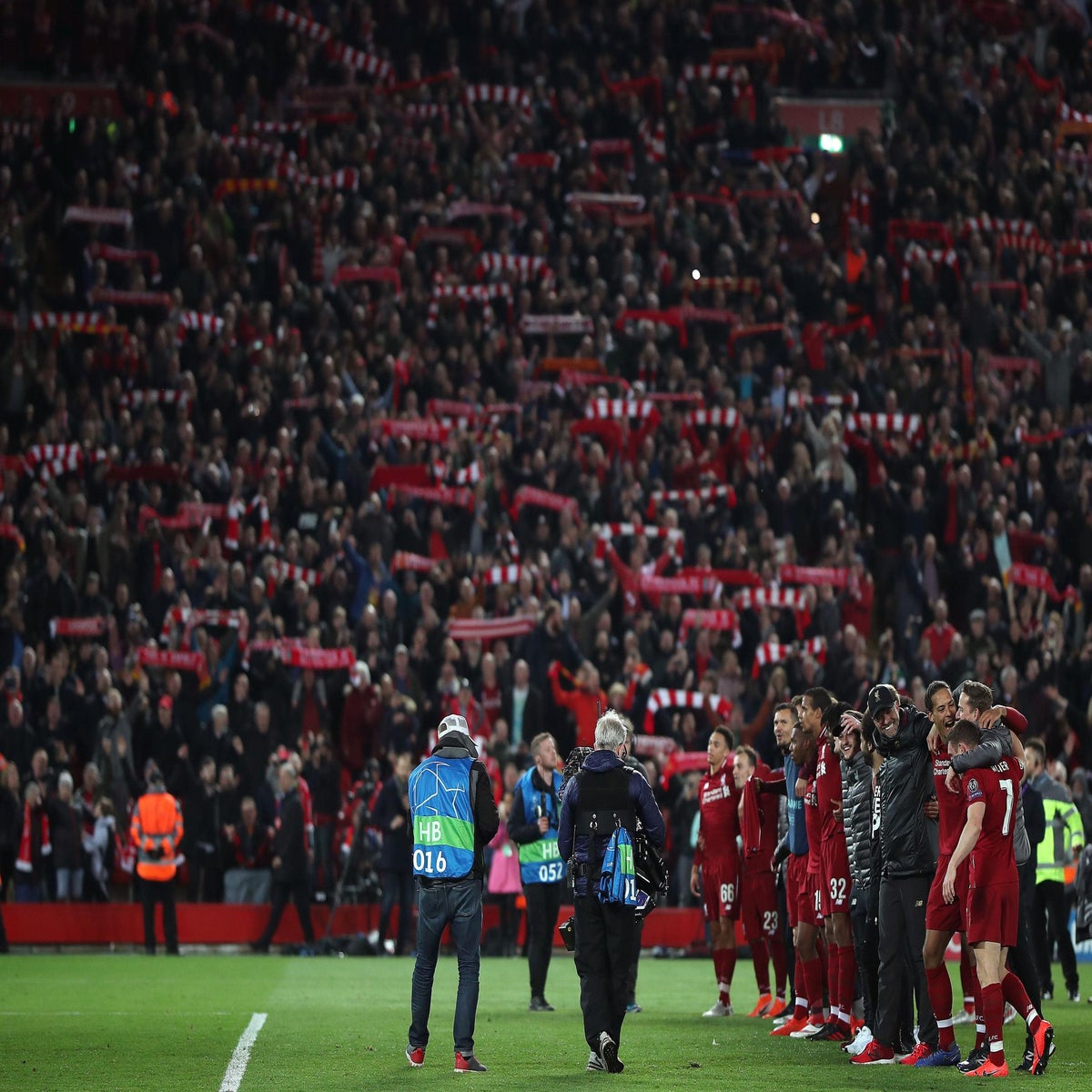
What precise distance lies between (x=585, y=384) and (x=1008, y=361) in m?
7.43

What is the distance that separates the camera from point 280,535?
28297 millimetres

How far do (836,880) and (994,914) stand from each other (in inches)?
76.3

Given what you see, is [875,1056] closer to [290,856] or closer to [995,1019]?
[995,1019]

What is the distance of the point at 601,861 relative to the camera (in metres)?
12.3

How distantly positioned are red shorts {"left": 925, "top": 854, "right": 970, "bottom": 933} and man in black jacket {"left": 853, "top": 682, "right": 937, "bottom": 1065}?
16.1 inches

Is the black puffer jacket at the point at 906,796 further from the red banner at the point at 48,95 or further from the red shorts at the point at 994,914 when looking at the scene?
the red banner at the point at 48,95

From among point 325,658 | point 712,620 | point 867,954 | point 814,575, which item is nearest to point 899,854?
point 867,954

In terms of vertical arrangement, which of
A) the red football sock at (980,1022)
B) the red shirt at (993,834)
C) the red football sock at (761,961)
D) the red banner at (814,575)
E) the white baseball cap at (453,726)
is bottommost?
the red football sock at (761,961)

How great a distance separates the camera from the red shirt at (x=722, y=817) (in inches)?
657

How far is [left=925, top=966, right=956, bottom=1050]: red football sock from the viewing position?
1234 centimetres

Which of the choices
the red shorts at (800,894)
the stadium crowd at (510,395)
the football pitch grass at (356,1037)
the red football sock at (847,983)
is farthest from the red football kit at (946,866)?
the stadium crowd at (510,395)

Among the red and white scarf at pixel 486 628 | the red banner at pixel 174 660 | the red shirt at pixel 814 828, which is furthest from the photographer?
the red and white scarf at pixel 486 628

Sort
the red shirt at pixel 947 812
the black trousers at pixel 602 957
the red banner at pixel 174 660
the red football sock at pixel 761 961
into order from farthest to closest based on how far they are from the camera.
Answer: the red banner at pixel 174 660, the red football sock at pixel 761 961, the black trousers at pixel 602 957, the red shirt at pixel 947 812

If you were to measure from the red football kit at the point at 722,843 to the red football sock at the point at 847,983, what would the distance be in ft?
9.33
